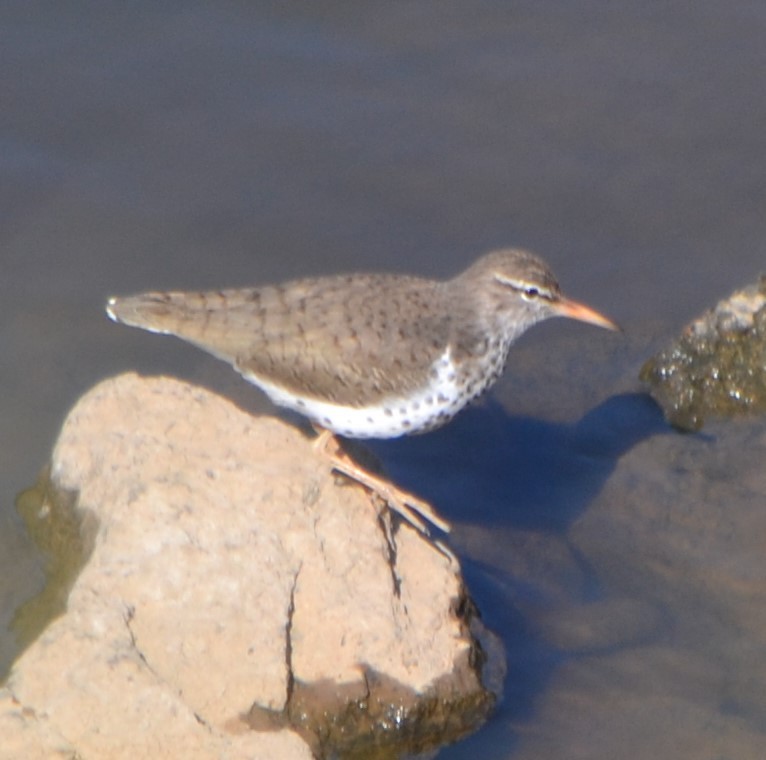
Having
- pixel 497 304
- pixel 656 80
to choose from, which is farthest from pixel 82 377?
pixel 656 80

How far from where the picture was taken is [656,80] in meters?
11.9

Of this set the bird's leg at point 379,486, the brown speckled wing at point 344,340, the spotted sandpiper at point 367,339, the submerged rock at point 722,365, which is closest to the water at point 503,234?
the submerged rock at point 722,365

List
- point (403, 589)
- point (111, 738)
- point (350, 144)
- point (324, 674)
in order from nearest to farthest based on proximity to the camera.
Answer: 1. point (111, 738)
2. point (324, 674)
3. point (403, 589)
4. point (350, 144)

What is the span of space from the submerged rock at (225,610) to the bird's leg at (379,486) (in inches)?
5.6

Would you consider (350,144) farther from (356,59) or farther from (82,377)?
(82,377)

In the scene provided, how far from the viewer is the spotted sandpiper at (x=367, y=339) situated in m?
7.61

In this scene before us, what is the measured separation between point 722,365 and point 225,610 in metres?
4.42

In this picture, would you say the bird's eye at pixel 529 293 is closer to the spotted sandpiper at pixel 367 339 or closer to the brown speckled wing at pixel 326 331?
the spotted sandpiper at pixel 367 339

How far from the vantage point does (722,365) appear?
926 centimetres

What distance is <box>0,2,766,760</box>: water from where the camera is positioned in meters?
7.62

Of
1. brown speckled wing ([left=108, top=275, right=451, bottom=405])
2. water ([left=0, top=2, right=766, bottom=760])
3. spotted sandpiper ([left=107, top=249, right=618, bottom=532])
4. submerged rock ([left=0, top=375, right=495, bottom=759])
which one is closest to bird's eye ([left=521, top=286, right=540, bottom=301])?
spotted sandpiper ([left=107, top=249, right=618, bottom=532])

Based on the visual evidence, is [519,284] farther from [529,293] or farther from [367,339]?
[367,339]

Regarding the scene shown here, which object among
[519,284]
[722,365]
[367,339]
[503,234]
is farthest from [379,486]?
[503,234]

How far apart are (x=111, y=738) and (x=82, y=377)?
423cm
